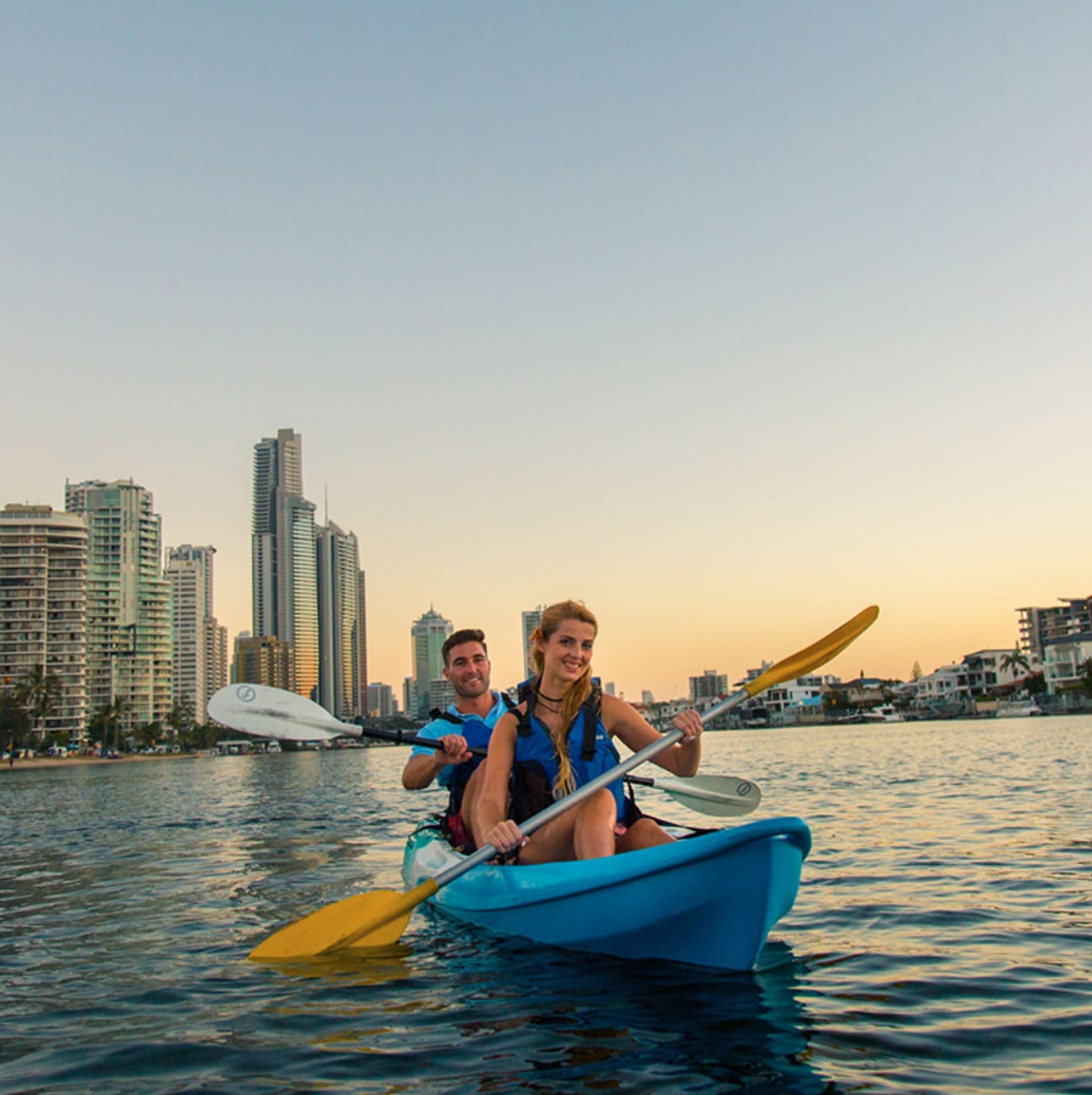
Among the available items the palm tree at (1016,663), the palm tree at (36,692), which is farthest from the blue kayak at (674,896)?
the palm tree at (1016,663)

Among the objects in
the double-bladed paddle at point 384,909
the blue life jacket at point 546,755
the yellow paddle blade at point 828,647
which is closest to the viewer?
the double-bladed paddle at point 384,909

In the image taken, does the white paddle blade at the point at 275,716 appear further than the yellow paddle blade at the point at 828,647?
Yes

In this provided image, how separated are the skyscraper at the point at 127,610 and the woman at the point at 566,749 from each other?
147821 millimetres

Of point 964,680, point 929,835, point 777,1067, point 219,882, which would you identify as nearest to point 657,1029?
point 777,1067

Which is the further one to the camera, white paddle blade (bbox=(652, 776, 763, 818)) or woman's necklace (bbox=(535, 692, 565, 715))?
white paddle blade (bbox=(652, 776, 763, 818))

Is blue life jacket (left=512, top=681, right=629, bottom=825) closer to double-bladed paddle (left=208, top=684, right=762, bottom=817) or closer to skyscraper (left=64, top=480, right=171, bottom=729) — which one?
double-bladed paddle (left=208, top=684, right=762, bottom=817)

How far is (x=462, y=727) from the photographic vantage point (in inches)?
297

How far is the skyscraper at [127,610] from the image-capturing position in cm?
14338

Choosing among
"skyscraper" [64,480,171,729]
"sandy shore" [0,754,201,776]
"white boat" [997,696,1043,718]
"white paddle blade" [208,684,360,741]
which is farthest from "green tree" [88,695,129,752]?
"white paddle blade" [208,684,360,741]

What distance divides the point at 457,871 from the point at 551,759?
0.84 m

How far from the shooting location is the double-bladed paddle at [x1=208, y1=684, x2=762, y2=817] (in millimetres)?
8078

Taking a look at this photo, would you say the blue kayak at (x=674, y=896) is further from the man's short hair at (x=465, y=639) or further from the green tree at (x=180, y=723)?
the green tree at (x=180, y=723)

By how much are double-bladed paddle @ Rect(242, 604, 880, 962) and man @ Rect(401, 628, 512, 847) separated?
1.18 m

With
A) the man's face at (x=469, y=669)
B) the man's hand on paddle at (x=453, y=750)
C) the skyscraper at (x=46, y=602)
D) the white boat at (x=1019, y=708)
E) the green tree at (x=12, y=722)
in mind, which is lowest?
the white boat at (x=1019, y=708)
